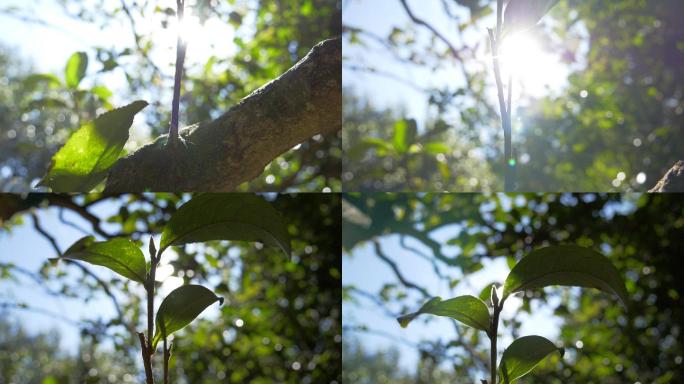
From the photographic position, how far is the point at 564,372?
1.03 metres

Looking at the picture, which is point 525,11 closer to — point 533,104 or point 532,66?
point 532,66

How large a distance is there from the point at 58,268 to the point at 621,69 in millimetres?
1216

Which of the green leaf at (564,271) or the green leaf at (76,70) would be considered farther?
the green leaf at (76,70)

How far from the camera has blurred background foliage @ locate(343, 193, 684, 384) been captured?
0.91m

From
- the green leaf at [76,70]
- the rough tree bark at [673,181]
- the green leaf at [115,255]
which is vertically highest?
the green leaf at [76,70]

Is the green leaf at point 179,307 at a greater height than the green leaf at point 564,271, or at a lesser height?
lesser

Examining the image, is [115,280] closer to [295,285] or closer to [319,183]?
[295,285]

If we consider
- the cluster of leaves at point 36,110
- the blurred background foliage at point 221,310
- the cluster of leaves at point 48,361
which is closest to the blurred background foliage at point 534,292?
the blurred background foliage at point 221,310

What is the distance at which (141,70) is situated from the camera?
0.88m

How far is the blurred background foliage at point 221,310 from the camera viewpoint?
0.76 m

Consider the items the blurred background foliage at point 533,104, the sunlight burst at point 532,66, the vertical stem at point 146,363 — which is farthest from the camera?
the blurred background foliage at point 533,104

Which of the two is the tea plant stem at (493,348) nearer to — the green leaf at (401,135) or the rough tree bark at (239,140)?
the rough tree bark at (239,140)

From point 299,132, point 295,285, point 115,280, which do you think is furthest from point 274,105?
point 295,285

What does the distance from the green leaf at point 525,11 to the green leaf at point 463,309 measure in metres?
0.29
